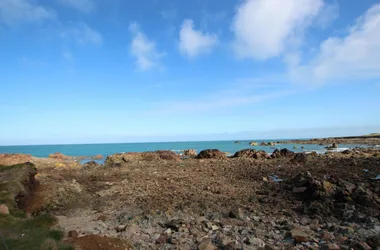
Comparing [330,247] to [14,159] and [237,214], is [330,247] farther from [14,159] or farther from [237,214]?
[14,159]

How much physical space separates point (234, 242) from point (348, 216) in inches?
198

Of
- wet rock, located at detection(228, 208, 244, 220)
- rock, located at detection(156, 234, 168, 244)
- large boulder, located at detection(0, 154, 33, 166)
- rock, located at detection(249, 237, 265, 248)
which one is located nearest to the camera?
rock, located at detection(249, 237, 265, 248)

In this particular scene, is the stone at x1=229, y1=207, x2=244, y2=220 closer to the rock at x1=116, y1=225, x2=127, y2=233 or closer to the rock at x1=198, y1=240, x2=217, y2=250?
the rock at x1=198, y1=240, x2=217, y2=250

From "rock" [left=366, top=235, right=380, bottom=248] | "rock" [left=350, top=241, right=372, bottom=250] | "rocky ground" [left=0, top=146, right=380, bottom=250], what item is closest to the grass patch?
"rocky ground" [left=0, top=146, right=380, bottom=250]

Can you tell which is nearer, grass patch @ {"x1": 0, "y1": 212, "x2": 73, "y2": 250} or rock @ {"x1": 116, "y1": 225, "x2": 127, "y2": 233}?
grass patch @ {"x1": 0, "y1": 212, "x2": 73, "y2": 250}

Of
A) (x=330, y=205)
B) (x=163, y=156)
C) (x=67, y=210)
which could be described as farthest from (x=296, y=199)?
(x=163, y=156)

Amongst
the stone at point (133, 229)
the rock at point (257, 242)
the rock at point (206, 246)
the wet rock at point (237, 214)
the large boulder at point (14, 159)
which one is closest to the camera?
the rock at point (206, 246)

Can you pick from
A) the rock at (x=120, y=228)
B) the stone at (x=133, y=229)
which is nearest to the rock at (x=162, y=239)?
the stone at (x=133, y=229)

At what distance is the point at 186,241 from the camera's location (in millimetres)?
8109

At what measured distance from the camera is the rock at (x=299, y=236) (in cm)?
768

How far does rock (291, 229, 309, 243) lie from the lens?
7.68m

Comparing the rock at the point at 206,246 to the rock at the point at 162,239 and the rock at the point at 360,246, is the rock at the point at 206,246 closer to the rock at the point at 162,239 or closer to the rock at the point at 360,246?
the rock at the point at 162,239

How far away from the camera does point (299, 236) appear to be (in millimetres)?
7770

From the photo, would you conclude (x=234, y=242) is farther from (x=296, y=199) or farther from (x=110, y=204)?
(x=110, y=204)
